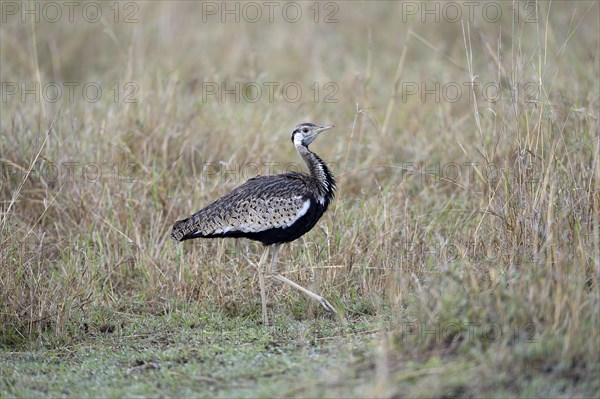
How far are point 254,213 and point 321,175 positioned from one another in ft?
1.60

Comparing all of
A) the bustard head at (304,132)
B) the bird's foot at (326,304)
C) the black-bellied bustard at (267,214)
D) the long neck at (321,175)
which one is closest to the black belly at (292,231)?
the black-bellied bustard at (267,214)

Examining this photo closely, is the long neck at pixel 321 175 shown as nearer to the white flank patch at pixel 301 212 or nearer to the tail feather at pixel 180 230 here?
the white flank patch at pixel 301 212

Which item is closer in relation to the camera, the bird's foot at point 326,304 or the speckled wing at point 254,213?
the bird's foot at point 326,304

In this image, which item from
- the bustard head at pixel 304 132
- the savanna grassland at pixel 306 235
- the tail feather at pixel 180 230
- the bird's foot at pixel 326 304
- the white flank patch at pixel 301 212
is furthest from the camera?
the bustard head at pixel 304 132

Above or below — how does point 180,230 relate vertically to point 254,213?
below

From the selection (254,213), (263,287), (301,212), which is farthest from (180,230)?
(301,212)

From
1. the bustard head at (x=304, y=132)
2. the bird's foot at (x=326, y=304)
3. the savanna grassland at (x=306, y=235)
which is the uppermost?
the bustard head at (x=304, y=132)

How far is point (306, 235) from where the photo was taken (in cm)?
588

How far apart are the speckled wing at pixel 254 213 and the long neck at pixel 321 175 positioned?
4.7 inches

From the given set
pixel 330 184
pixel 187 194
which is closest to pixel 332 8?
pixel 187 194

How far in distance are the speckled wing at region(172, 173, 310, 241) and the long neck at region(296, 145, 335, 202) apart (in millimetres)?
118

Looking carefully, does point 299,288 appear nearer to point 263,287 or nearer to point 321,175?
point 263,287

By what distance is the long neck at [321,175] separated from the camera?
5281 mm

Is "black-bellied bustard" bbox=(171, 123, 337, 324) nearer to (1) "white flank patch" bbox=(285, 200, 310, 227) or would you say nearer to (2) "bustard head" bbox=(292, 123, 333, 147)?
(1) "white flank patch" bbox=(285, 200, 310, 227)
